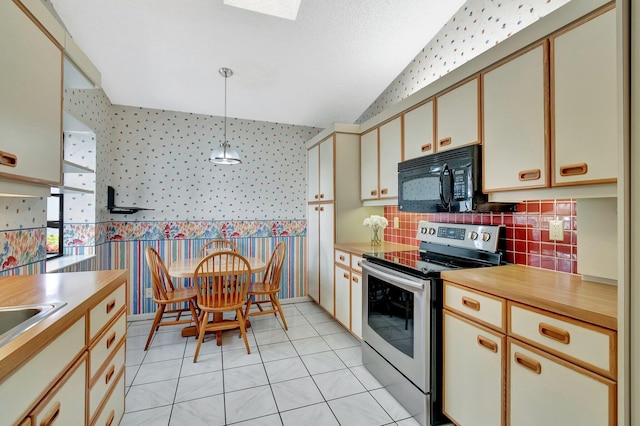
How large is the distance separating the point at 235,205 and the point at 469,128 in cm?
280

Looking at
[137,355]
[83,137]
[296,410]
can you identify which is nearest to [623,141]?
[296,410]

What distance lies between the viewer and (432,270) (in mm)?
1729

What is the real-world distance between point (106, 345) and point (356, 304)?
6.09ft

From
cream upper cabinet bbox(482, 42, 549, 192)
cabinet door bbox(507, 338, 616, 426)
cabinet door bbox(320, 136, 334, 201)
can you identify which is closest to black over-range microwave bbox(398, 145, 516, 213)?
cream upper cabinet bbox(482, 42, 549, 192)

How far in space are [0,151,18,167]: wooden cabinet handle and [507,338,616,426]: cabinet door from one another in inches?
82.8

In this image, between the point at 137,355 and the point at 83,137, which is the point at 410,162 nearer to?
the point at 137,355

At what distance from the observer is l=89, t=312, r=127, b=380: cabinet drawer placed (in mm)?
1265

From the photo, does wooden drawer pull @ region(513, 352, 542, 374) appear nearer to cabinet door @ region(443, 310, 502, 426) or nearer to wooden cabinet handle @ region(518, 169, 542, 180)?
cabinet door @ region(443, 310, 502, 426)

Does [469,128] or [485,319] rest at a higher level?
[469,128]

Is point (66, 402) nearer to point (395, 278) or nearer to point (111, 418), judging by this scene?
point (111, 418)

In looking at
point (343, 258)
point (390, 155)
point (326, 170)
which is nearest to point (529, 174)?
point (390, 155)

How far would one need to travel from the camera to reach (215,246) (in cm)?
367

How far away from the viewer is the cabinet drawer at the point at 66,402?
2.95 feet

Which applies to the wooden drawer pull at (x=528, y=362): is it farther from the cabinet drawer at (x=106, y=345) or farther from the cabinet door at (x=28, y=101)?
the cabinet door at (x=28, y=101)
